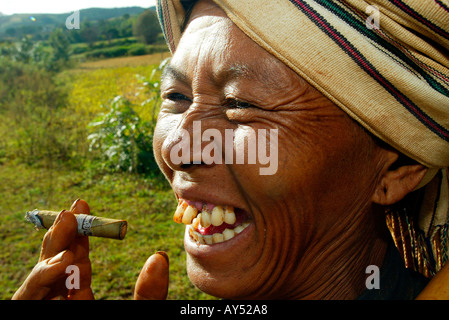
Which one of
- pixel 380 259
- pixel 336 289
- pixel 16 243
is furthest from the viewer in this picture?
pixel 16 243

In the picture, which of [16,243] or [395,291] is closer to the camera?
[395,291]

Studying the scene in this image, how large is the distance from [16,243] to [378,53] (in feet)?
20.3

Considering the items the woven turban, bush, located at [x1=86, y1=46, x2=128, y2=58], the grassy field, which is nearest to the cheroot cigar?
the woven turban

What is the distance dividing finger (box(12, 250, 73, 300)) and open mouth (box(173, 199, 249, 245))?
1.71ft

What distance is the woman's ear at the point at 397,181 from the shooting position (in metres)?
1.71

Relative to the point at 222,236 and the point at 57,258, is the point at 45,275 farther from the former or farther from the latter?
the point at 222,236

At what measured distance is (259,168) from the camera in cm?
149

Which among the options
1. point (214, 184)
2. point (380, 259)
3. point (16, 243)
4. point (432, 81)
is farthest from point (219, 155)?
point (16, 243)

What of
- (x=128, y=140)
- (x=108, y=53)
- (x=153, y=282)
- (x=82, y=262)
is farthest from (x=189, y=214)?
(x=108, y=53)

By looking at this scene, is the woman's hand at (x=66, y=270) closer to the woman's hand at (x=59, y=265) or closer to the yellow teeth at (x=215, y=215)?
the woman's hand at (x=59, y=265)

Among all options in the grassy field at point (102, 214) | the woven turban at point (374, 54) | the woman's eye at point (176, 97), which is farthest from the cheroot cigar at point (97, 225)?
the grassy field at point (102, 214)

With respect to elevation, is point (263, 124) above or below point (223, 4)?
below

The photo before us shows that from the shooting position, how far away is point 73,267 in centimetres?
160

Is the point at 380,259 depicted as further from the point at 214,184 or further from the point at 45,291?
the point at 45,291
